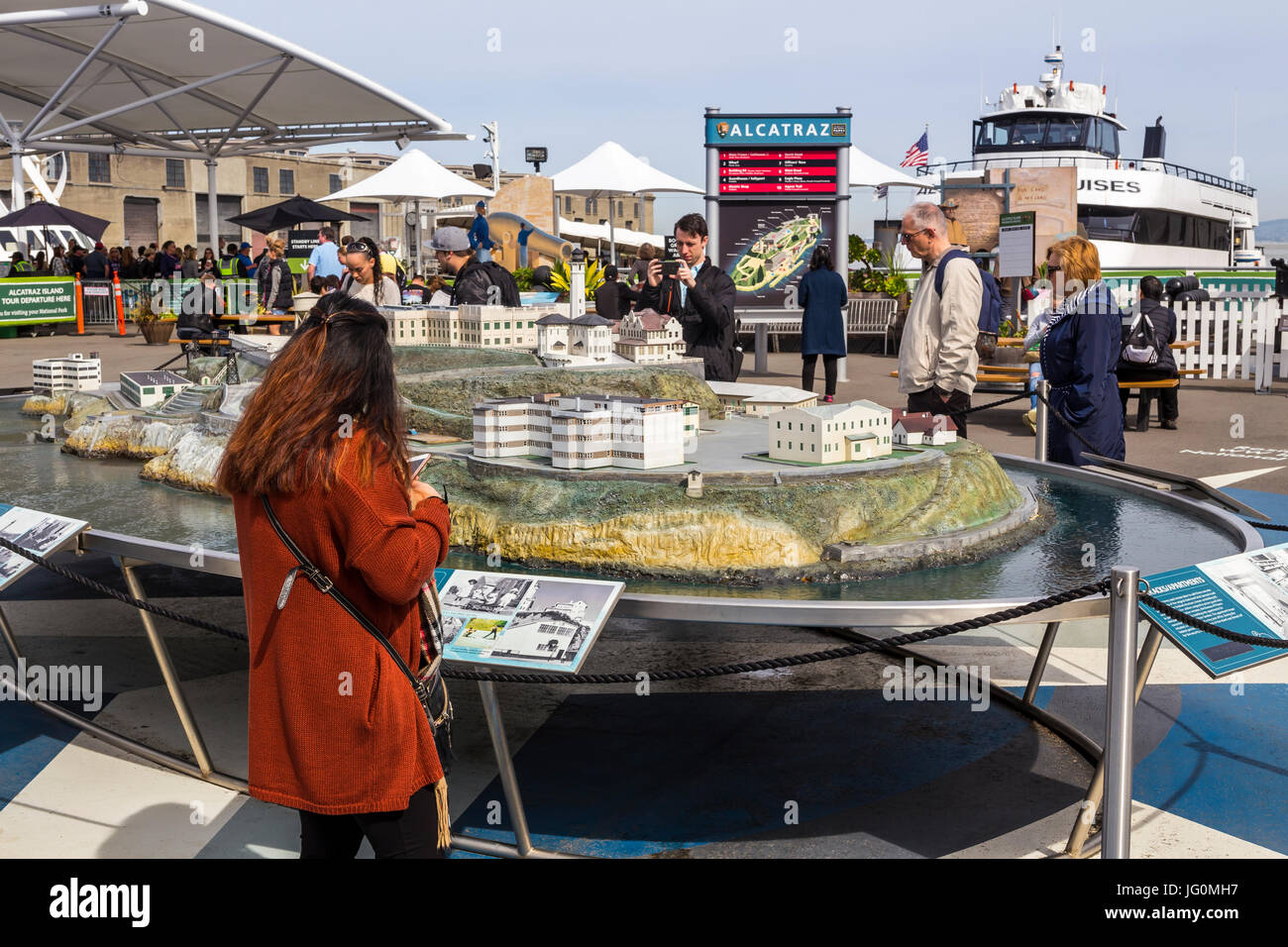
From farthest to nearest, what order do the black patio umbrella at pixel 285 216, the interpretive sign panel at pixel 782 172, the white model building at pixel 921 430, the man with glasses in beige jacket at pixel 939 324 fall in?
the black patio umbrella at pixel 285 216, the interpretive sign panel at pixel 782 172, the man with glasses in beige jacket at pixel 939 324, the white model building at pixel 921 430

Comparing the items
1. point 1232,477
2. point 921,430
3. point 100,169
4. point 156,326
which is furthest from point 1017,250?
point 100,169

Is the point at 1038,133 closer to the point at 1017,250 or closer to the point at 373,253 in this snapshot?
the point at 1017,250

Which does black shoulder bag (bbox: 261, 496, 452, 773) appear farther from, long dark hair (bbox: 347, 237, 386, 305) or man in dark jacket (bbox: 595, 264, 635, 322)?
man in dark jacket (bbox: 595, 264, 635, 322)

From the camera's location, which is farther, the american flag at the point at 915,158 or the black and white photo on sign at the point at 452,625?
the american flag at the point at 915,158

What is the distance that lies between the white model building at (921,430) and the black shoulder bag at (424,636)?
302 cm

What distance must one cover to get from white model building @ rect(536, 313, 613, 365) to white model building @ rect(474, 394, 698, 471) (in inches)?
68.1

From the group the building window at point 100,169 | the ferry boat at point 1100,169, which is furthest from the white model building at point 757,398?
the building window at point 100,169

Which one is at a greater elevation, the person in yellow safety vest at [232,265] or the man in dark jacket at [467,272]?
the person in yellow safety vest at [232,265]

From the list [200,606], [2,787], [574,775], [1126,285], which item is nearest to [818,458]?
[574,775]

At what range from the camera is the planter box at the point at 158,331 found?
79.4 ft

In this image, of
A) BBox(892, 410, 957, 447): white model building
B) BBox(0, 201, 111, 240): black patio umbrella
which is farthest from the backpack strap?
BBox(0, 201, 111, 240): black patio umbrella

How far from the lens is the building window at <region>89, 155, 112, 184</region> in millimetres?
55469

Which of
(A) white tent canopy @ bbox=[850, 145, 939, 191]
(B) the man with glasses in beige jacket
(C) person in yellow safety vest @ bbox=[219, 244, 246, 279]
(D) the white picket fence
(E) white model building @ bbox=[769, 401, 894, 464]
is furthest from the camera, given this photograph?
(C) person in yellow safety vest @ bbox=[219, 244, 246, 279]

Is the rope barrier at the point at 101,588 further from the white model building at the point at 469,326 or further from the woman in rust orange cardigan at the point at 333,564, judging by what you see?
the white model building at the point at 469,326
